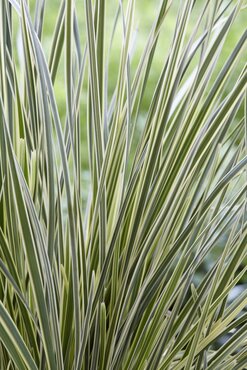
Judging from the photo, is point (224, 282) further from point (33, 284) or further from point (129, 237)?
point (33, 284)

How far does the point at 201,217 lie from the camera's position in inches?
25.7

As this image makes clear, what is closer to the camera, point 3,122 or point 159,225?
point 3,122

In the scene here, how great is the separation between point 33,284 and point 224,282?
25cm

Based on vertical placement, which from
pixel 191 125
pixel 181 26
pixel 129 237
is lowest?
pixel 129 237

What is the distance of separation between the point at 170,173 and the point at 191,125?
0.06 m

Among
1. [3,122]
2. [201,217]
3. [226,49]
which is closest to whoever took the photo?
[3,122]

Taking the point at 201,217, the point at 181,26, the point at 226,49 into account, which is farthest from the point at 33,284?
the point at 226,49

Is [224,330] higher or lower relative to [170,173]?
lower

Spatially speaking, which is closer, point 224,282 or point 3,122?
point 3,122

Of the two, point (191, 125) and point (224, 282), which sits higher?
point (191, 125)

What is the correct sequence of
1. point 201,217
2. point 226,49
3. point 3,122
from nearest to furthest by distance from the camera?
1. point 3,122
2. point 201,217
3. point 226,49

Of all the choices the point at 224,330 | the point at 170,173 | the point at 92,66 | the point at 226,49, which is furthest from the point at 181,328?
the point at 226,49

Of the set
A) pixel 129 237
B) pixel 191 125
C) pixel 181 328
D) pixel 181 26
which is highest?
pixel 181 26

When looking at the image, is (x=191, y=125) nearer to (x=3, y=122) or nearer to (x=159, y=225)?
(x=159, y=225)
